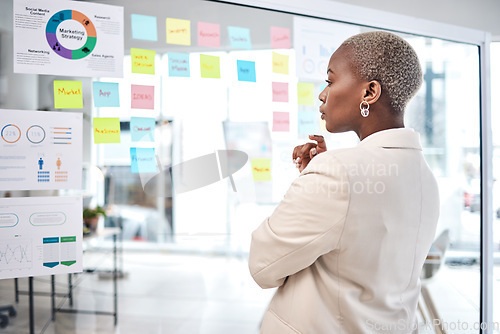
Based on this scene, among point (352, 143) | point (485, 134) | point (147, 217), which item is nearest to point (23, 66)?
point (147, 217)

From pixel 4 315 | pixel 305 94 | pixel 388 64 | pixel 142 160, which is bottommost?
pixel 4 315

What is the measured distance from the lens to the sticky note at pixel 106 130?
1.60 m

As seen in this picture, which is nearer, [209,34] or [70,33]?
[70,33]

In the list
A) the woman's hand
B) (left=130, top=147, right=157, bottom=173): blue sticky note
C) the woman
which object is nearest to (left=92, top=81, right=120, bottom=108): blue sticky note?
(left=130, top=147, right=157, bottom=173): blue sticky note

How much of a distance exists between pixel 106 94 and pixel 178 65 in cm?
33

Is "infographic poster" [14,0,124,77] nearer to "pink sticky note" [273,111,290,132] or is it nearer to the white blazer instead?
"pink sticky note" [273,111,290,132]

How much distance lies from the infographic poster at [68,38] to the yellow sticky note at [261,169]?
716 mm

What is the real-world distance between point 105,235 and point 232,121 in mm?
1011

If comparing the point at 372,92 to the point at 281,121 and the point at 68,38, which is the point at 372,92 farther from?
the point at 68,38

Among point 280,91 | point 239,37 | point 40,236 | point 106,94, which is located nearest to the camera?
point 40,236

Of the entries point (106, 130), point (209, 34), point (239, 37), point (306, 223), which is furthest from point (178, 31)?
point (306, 223)

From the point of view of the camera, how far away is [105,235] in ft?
7.44

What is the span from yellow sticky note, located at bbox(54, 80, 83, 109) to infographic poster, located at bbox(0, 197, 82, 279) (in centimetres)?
35

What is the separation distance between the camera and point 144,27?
5.55 ft
